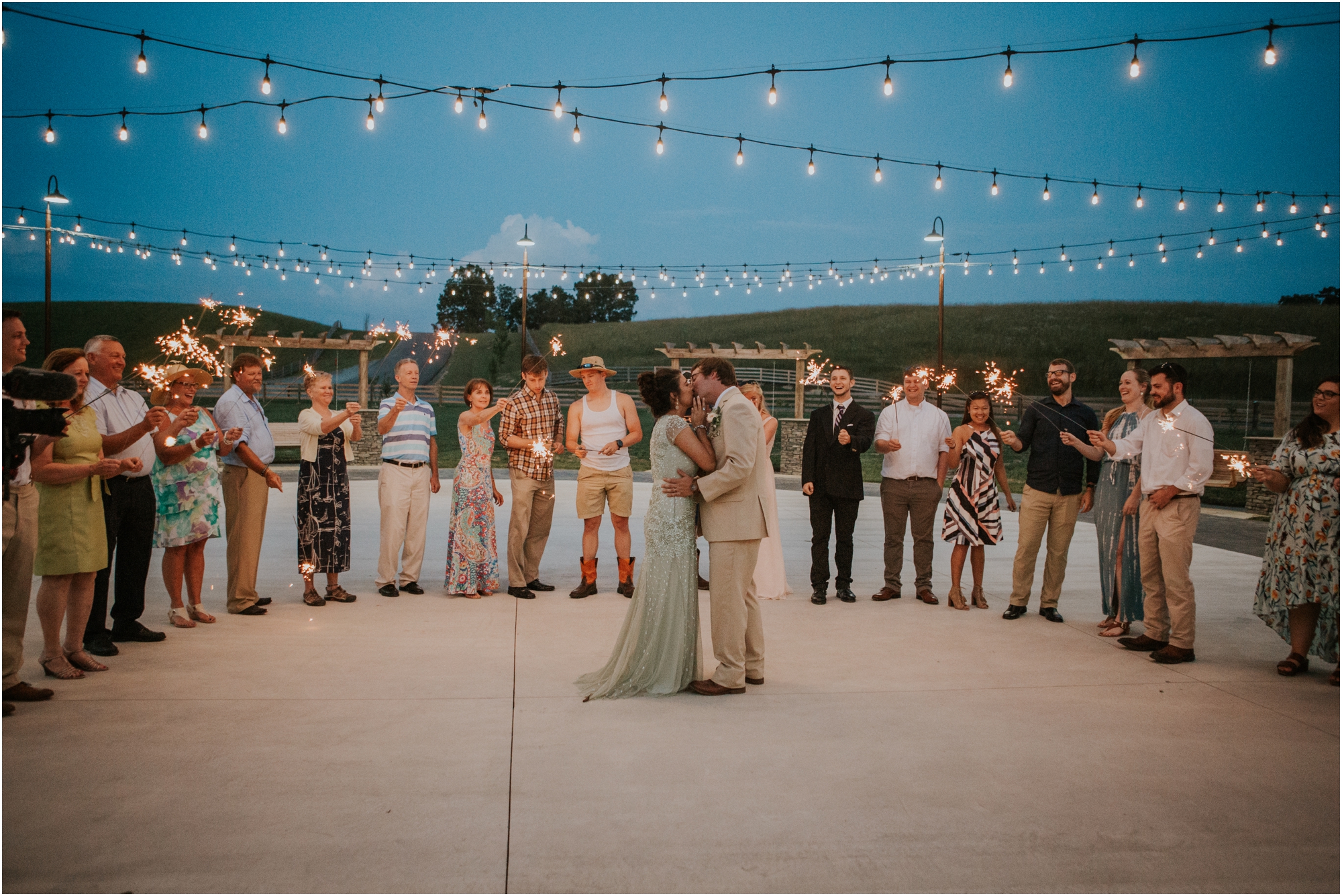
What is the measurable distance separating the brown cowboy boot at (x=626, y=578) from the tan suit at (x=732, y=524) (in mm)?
2098

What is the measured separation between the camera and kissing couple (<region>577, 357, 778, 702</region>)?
3.88 meters

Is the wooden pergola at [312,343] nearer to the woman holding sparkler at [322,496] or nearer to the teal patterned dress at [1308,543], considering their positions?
the woman holding sparkler at [322,496]

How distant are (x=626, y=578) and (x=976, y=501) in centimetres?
246

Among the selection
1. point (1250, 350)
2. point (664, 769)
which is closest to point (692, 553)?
point (664, 769)

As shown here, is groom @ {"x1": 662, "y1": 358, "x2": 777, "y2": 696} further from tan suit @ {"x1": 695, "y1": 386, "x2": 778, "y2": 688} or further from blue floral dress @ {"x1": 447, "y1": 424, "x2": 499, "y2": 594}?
blue floral dress @ {"x1": 447, "y1": 424, "x2": 499, "y2": 594}

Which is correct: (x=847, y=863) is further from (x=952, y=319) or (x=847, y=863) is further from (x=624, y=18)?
(x=952, y=319)

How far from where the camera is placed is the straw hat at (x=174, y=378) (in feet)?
15.8

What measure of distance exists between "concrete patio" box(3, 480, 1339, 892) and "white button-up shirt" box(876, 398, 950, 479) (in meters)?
1.38

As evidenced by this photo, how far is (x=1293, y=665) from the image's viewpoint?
431cm

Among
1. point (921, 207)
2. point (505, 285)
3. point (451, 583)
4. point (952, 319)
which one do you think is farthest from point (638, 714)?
point (921, 207)

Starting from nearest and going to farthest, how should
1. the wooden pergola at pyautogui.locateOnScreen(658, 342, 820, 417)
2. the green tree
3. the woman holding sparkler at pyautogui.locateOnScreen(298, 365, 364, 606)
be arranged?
the woman holding sparkler at pyautogui.locateOnScreen(298, 365, 364, 606) < the wooden pergola at pyautogui.locateOnScreen(658, 342, 820, 417) < the green tree

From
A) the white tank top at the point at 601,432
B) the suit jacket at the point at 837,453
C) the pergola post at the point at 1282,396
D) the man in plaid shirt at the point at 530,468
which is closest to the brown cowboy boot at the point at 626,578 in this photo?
the man in plaid shirt at the point at 530,468

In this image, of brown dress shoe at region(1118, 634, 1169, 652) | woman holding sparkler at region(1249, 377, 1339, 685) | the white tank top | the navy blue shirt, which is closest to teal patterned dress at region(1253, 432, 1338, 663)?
woman holding sparkler at region(1249, 377, 1339, 685)

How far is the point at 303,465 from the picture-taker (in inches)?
223
